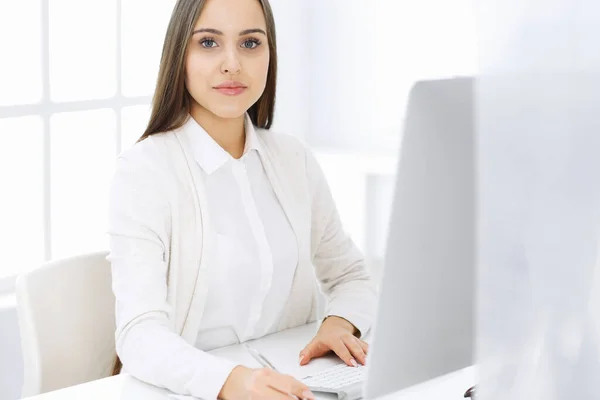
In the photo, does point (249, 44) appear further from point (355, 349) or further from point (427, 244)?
point (427, 244)

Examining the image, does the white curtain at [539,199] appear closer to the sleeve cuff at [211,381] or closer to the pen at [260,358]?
the sleeve cuff at [211,381]

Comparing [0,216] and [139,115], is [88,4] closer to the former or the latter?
[139,115]

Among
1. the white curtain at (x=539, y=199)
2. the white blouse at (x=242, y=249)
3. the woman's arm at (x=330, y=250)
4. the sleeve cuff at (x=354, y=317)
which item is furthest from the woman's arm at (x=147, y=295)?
the white curtain at (x=539, y=199)

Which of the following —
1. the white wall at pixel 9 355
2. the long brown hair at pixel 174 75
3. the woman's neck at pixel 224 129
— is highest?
the long brown hair at pixel 174 75

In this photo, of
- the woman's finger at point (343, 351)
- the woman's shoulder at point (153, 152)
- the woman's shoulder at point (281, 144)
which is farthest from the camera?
the woman's shoulder at point (281, 144)

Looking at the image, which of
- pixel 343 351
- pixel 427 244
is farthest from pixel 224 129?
pixel 427 244

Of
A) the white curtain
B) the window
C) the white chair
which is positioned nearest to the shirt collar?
the white chair

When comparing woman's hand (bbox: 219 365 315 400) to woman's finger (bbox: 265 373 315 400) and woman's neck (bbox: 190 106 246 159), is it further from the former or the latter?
woman's neck (bbox: 190 106 246 159)

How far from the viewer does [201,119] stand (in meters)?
1.92

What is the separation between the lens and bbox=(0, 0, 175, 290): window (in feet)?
8.26

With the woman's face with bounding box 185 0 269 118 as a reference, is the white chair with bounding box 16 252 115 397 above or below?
below

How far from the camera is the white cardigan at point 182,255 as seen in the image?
1574 millimetres

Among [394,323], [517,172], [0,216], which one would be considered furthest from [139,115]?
[517,172]

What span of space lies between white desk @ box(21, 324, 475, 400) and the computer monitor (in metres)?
0.06
